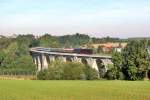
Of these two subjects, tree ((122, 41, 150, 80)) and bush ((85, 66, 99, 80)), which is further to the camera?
bush ((85, 66, 99, 80))

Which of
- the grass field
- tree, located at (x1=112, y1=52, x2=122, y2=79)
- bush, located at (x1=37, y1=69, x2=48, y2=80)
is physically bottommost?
bush, located at (x1=37, y1=69, x2=48, y2=80)

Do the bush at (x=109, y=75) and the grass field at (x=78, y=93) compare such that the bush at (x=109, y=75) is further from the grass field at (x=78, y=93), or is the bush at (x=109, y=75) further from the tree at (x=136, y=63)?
the grass field at (x=78, y=93)

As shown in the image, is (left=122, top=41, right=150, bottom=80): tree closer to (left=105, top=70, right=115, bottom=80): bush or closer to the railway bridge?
(left=105, top=70, right=115, bottom=80): bush

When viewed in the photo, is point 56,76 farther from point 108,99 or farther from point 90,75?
point 108,99

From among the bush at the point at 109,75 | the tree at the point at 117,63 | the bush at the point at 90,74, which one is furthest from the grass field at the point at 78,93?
the bush at the point at 90,74

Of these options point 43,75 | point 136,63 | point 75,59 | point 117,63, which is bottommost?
point 43,75

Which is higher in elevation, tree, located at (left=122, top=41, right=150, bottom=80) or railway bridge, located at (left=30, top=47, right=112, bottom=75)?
tree, located at (left=122, top=41, right=150, bottom=80)

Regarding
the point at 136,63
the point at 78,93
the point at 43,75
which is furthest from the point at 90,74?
the point at 78,93

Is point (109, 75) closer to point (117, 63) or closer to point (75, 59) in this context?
point (117, 63)

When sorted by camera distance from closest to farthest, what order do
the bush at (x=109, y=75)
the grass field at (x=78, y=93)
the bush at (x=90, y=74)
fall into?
the grass field at (x=78, y=93) → the bush at (x=109, y=75) → the bush at (x=90, y=74)

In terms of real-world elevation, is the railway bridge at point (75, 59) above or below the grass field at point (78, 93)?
below

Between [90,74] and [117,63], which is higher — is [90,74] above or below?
below

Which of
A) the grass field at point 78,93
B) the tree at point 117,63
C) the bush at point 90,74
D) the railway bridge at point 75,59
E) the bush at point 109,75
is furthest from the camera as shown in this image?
the railway bridge at point 75,59

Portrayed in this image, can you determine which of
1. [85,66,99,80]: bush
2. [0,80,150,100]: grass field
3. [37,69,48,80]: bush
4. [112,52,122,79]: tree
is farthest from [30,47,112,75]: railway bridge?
[0,80,150,100]: grass field
